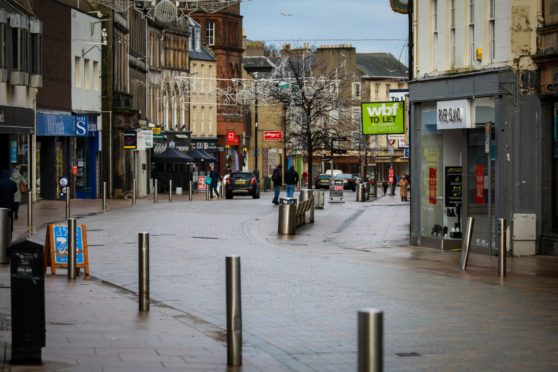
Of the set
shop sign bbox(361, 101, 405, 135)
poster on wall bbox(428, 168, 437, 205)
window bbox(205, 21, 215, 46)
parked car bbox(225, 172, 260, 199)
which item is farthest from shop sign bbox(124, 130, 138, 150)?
window bbox(205, 21, 215, 46)

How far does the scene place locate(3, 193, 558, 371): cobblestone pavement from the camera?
40.9 feet

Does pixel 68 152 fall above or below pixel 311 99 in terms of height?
below

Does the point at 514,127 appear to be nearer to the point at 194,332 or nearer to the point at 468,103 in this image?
the point at 468,103

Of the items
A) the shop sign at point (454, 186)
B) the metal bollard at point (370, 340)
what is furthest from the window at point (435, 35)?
the metal bollard at point (370, 340)

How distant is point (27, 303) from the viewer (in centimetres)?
1145

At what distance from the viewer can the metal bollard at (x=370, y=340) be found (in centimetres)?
662

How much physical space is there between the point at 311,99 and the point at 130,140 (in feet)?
45.2

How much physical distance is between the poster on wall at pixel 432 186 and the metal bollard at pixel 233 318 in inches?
744

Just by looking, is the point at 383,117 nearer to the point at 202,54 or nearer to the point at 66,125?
the point at 66,125

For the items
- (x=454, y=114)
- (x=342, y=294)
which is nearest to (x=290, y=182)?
(x=454, y=114)

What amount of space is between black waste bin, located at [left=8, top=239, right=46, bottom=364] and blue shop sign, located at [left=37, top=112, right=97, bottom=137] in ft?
144

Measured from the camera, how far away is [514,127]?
26578 millimetres

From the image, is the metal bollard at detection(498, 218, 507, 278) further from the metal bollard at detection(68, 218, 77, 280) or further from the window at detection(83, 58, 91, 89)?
the window at detection(83, 58, 91, 89)

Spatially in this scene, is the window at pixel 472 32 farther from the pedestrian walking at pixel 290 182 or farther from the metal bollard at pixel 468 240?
the pedestrian walking at pixel 290 182
